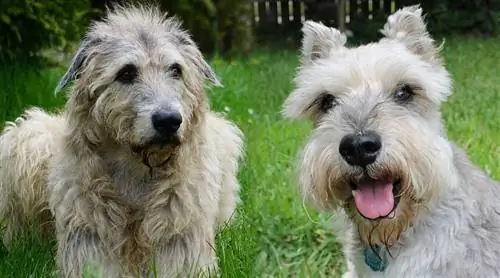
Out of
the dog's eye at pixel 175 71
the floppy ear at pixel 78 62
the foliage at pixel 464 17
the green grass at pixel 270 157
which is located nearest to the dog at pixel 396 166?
the green grass at pixel 270 157

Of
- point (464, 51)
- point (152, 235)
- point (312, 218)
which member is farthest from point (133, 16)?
point (464, 51)

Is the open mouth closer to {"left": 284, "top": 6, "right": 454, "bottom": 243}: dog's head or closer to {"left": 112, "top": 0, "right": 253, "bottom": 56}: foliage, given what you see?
{"left": 284, "top": 6, "right": 454, "bottom": 243}: dog's head

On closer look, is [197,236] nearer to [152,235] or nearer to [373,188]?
[152,235]

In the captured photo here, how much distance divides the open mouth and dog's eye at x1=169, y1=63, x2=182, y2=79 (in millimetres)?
1458

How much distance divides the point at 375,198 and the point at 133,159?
1599mm

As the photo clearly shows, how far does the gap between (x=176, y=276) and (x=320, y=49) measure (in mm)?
1515

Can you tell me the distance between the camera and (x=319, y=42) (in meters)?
4.32

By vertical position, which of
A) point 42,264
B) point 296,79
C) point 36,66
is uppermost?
point 296,79

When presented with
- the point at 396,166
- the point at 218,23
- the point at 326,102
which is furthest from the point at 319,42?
the point at 218,23

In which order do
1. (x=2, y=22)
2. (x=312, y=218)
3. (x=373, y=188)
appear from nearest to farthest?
1. (x=373, y=188)
2. (x=312, y=218)
3. (x=2, y=22)

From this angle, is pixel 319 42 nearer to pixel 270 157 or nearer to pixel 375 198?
pixel 375 198

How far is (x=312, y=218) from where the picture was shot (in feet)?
19.0

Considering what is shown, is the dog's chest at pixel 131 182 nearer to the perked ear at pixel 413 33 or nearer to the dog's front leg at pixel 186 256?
the dog's front leg at pixel 186 256

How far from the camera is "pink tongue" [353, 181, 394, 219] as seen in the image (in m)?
3.81
